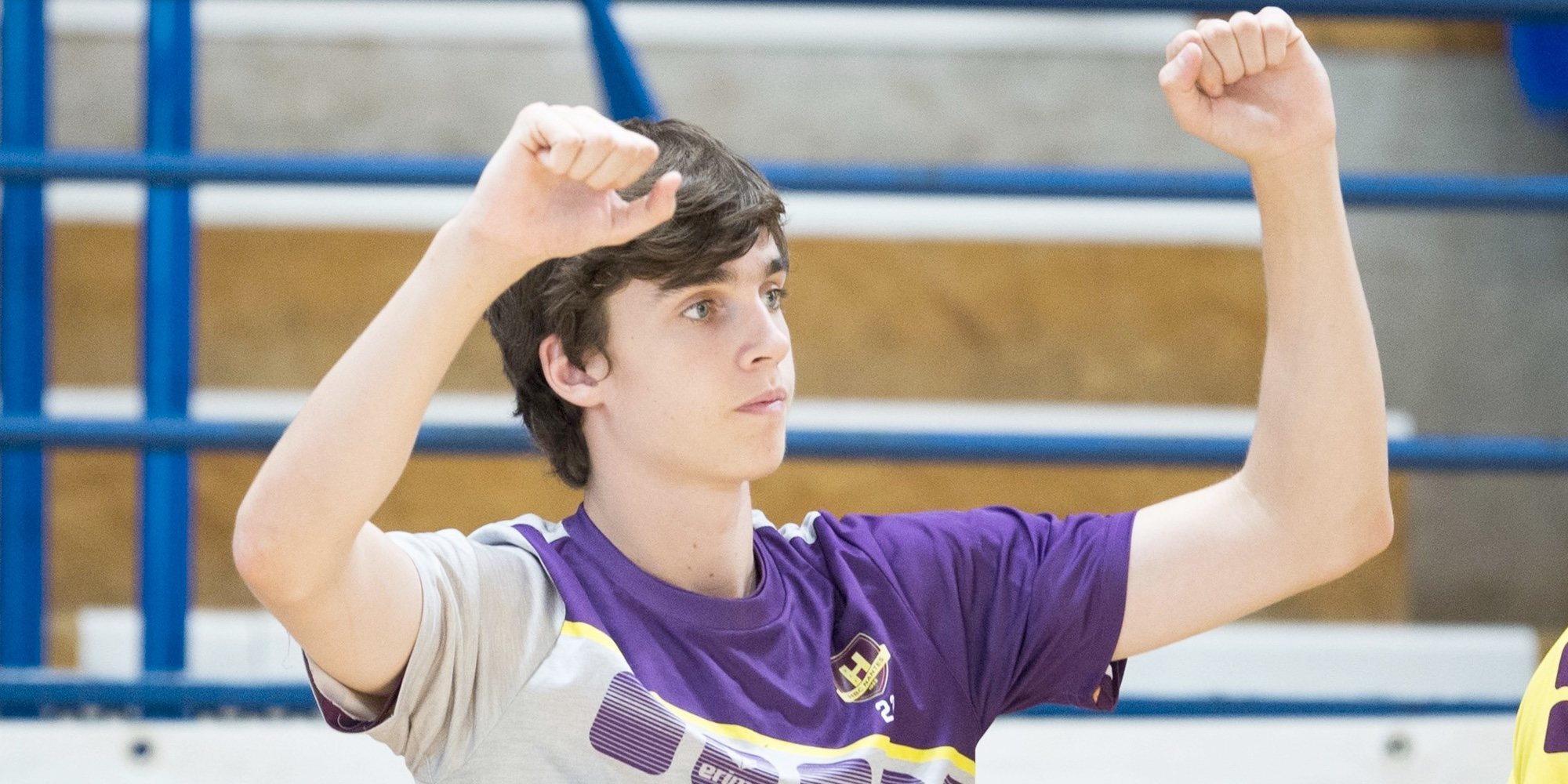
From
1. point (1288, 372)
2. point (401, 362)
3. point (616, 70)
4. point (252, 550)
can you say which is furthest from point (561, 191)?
point (616, 70)

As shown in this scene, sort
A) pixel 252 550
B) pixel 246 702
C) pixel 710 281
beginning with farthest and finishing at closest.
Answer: pixel 246 702 < pixel 710 281 < pixel 252 550

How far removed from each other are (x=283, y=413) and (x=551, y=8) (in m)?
0.95

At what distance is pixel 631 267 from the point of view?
3.30 feet

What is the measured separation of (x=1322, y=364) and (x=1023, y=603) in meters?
0.25

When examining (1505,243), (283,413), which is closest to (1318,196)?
(283,413)

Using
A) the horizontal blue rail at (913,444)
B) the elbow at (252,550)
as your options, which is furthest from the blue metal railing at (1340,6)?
the elbow at (252,550)

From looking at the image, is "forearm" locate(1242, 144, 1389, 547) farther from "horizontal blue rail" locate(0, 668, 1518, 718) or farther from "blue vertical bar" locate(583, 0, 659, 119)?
"blue vertical bar" locate(583, 0, 659, 119)

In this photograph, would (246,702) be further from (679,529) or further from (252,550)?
(252,550)

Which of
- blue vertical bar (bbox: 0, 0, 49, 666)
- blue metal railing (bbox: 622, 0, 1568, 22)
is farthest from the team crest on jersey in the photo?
blue vertical bar (bbox: 0, 0, 49, 666)

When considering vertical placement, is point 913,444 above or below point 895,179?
below

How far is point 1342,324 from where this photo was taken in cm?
99

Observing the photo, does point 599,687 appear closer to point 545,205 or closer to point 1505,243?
point 545,205

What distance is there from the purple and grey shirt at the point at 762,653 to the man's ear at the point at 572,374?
9 cm

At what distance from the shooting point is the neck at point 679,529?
103 cm
